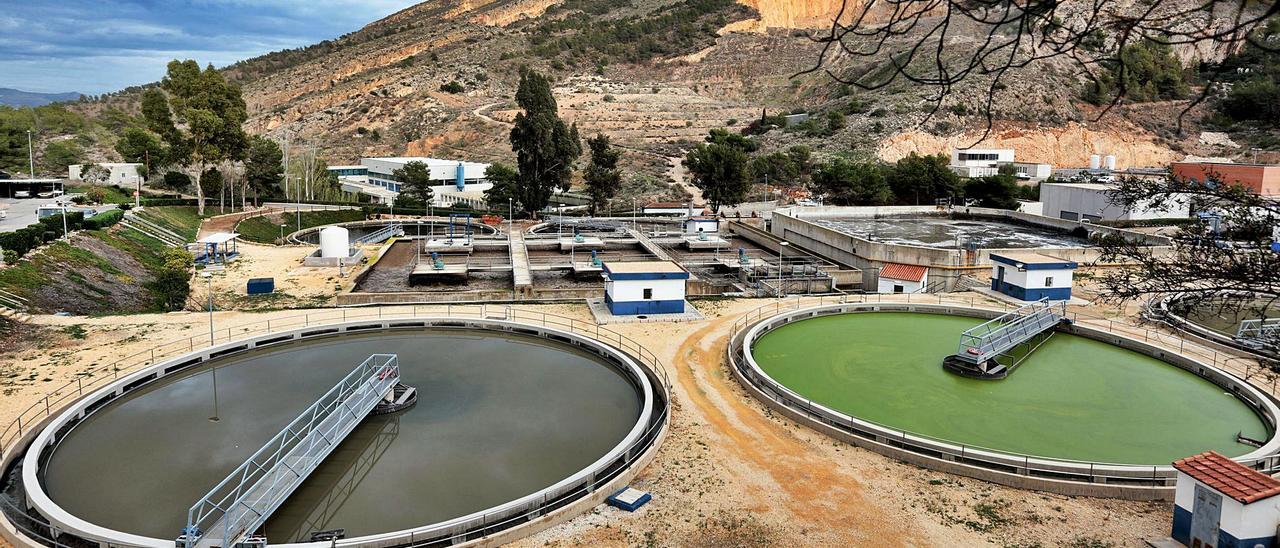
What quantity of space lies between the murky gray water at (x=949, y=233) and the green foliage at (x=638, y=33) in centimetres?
8846

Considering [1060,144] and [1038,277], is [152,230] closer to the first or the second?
[1038,277]

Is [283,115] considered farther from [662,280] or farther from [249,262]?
[662,280]

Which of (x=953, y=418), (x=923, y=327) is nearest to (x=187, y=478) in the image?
Result: (x=953, y=418)

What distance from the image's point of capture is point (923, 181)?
54.6 m

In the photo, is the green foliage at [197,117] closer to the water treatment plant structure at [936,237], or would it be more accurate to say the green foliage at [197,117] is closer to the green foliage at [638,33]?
the water treatment plant structure at [936,237]

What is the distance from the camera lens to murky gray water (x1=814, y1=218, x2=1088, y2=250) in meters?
39.2

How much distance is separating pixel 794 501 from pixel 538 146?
137 ft

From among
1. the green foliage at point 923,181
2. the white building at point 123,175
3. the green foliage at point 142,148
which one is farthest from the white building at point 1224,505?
the white building at point 123,175

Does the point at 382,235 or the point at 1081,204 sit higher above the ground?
the point at 1081,204

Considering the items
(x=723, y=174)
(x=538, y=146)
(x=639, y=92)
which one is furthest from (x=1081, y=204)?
(x=639, y=92)

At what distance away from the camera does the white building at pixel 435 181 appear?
67562 mm

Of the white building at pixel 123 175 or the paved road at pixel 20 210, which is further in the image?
the white building at pixel 123 175

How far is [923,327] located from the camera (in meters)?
26.5

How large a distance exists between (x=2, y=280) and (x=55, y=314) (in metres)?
2.53
